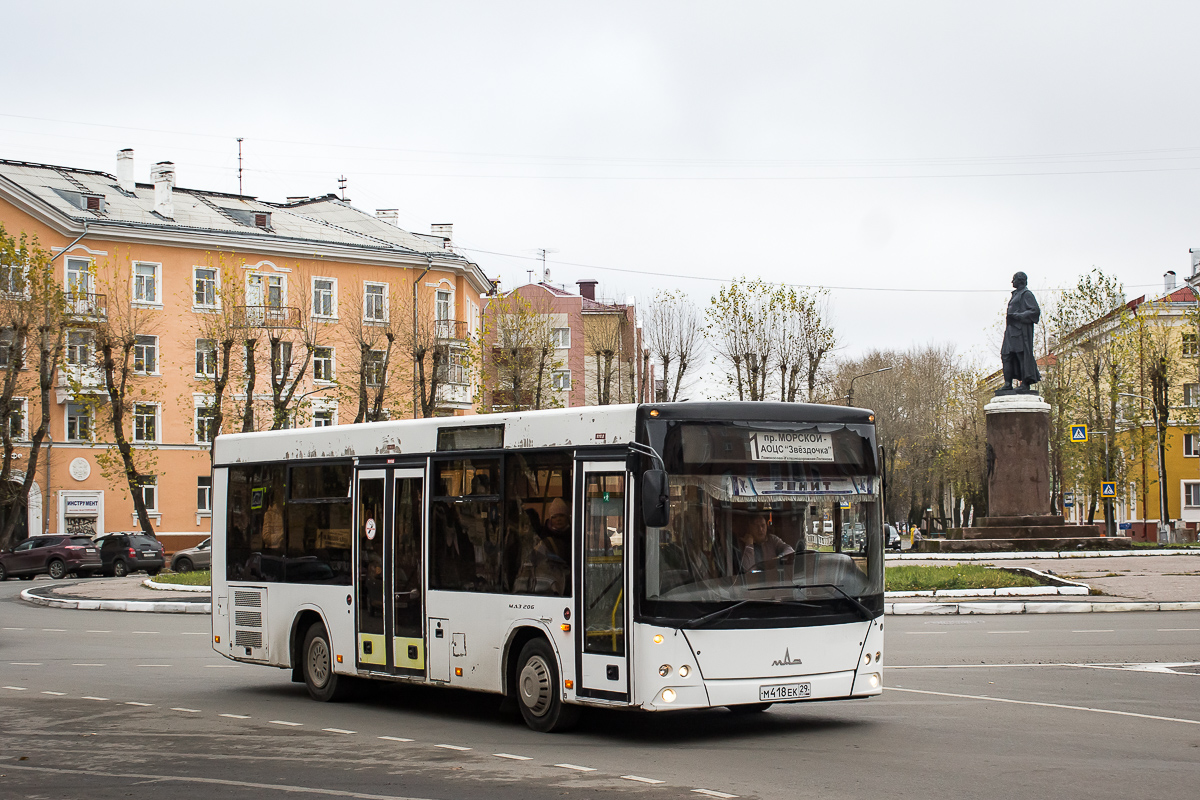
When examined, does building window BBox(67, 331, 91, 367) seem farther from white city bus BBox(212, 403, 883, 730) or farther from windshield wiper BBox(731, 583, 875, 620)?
windshield wiper BBox(731, 583, 875, 620)

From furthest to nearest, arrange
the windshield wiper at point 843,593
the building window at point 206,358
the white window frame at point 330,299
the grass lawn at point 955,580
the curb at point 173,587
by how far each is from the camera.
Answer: the white window frame at point 330,299
the building window at point 206,358
the curb at point 173,587
the grass lawn at point 955,580
the windshield wiper at point 843,593

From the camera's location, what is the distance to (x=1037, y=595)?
25.1m

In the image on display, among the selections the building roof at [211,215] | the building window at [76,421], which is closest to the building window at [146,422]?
the building window at [76,421]

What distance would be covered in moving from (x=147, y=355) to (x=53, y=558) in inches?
619

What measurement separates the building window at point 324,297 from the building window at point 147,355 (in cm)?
706

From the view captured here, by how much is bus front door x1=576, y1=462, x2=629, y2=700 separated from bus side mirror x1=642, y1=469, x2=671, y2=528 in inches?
22.6

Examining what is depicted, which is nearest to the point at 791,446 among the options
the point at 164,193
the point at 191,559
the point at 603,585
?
the point at 603,585

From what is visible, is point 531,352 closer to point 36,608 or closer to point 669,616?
point 36,608

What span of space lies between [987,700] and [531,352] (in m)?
42.8

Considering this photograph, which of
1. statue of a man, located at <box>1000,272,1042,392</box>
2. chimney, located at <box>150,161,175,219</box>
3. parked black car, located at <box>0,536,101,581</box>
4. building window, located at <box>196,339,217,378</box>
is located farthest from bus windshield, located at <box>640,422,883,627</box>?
chimney, located at <box>150,161,175,219</box>

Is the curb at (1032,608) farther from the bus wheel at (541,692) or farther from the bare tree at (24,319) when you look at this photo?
the bare tree at (24,319)

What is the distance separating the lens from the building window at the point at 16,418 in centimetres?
4812

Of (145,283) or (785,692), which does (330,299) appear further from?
(785,692)

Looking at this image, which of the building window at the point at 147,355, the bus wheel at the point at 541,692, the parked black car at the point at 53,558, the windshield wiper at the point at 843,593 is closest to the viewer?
the windshield wiper at the point at 843,593
